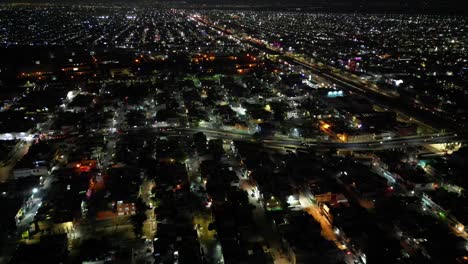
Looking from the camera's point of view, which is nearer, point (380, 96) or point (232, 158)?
point (232, 158)

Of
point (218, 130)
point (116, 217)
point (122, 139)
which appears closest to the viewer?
point (116, 217)

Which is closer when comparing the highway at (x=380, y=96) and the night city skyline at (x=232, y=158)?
the night city skyline at (x=232, y=158)

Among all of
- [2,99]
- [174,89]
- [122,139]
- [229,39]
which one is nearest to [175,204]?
[122,139]

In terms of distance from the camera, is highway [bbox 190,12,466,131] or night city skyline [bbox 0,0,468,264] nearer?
night city skyline [bbox 0,0,468,264]

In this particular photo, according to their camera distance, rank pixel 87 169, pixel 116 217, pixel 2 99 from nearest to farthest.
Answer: pixel 116 217, pixel 87 169, pixel 2 99

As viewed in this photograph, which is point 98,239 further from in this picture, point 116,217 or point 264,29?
point 264,29

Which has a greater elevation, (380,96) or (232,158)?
(380,96)

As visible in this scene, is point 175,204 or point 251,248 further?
point 175,204

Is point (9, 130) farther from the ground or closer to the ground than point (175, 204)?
closer to the ground
